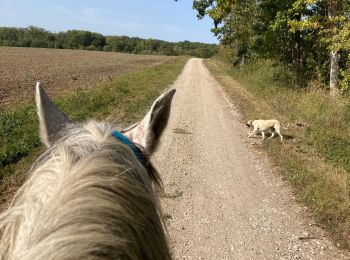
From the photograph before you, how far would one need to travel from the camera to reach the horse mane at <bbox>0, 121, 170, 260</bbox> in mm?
918

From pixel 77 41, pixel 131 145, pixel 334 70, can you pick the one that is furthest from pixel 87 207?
pixel 77 41

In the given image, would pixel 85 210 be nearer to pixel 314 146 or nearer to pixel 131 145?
pixel 131 145

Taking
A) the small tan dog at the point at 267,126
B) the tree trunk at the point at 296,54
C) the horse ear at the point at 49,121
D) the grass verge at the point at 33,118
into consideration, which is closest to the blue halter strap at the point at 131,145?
the horse ear at the point at 49,121

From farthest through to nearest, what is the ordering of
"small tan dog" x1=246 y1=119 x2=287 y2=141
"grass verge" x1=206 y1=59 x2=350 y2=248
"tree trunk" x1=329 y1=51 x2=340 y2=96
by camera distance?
"tree trunk" x1=329 y1=51 x2=340 y2=96, "small tan dog" x1=246 y1=119 x2=287 y2=141, "grass verge" x1=206 y1=59 x2=350 y2=248

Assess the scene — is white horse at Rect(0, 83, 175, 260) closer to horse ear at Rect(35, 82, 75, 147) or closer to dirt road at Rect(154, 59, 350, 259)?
horse ear at Rect(35, 82, 75, 147)

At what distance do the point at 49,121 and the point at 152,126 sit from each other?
41 cm

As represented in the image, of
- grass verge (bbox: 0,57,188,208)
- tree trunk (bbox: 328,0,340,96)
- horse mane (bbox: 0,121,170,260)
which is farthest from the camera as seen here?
tree trunk (bbox: 328,0,340,96)

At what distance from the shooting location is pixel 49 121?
62.8 inches

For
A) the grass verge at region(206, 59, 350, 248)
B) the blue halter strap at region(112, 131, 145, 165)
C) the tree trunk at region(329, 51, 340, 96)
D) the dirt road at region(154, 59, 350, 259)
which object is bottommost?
the dirt road at region(154, 59, 350, 259)

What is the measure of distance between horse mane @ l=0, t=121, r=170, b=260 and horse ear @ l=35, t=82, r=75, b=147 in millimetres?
198

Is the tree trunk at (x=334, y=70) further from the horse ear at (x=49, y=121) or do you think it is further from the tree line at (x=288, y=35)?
the horse ear at (x=49, y=121)

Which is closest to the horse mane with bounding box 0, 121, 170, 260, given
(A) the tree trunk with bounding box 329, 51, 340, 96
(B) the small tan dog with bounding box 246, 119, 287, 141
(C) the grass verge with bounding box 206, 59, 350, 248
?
(C) the grass verge with bounding box 206, 59, 350, 248

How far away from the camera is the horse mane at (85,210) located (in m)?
0.92

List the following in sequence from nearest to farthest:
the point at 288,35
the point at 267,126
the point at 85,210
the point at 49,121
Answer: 1. the point at 85,210
2. the point at 49,121
3. the point at 267,126
4. the point at 288,35
